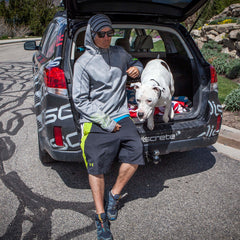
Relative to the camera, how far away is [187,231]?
2.49m

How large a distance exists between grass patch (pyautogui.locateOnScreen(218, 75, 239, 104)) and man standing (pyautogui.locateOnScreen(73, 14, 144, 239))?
13.1 ft

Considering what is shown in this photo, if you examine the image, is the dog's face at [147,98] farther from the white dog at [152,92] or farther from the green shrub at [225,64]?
the green shrub at [225,64]

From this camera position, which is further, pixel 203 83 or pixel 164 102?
pixel 203 83

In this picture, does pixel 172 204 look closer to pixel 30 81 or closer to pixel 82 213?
pixel 82 213

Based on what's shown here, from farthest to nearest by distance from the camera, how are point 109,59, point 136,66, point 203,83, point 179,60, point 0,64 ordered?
point 0,64, point 179,60, point 203,83, point 136,66, point 109,59

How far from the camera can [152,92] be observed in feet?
9.16

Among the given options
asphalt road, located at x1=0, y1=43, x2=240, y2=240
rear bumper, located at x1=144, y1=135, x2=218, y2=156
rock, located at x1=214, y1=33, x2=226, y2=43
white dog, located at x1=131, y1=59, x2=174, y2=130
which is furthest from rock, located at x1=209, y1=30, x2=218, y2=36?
rear bumper, located at x1=144, y1=135, x2=218, y2=156

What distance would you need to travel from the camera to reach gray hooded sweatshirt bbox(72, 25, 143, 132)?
261cm

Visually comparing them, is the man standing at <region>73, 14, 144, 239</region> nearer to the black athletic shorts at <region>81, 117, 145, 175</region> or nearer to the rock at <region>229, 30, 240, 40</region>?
the black athletic shorts at <region>81, 117, 145, 175</region>

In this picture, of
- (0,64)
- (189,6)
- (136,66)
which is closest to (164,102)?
(136,66)

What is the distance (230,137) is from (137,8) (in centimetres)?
254

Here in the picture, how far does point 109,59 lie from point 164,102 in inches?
32.8

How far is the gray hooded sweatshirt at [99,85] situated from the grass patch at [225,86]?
3.96 meters

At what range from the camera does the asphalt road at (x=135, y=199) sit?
2504 millimetres
